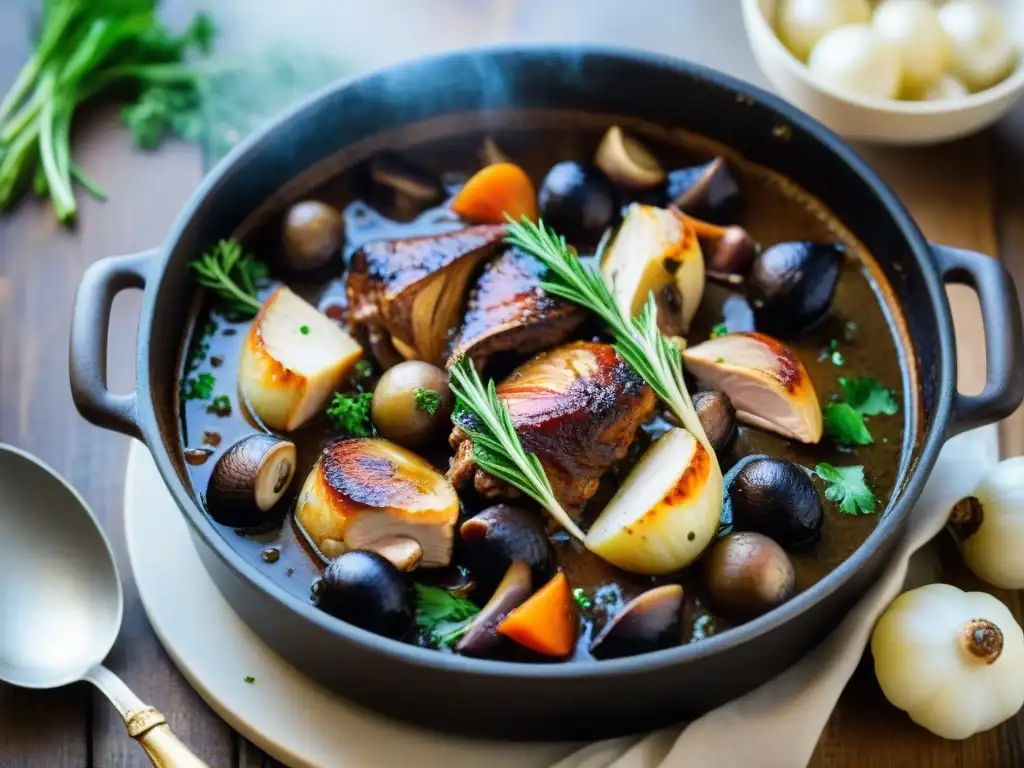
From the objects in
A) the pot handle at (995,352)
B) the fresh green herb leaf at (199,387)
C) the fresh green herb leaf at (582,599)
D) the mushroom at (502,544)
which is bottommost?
the fresh green herb leaf at (582,599)

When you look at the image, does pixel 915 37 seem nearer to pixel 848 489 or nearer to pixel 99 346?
pixel 848 489

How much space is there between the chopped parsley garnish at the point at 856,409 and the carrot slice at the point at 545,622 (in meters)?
0.61

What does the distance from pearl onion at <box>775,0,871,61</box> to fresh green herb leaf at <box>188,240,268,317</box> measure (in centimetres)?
131

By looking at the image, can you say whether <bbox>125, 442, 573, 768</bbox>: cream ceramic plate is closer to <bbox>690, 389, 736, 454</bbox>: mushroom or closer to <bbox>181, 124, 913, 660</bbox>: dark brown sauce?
<bbox>181, 124, 913, 660</bbox>: dark brown sauce

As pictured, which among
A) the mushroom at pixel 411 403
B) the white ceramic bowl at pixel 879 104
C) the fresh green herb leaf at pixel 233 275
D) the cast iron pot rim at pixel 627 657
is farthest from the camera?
the white ceramic bowl at pixel 879 104

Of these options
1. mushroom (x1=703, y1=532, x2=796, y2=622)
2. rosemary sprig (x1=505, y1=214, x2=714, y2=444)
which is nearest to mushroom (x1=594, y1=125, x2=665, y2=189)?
rosemary sprig (x1=505, y1=214, x2=714, y2=444)

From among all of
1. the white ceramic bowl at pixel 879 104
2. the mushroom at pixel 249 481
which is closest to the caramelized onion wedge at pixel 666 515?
the mushroom at pixel 249 481

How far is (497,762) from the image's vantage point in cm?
199

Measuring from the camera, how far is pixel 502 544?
1.93 metres

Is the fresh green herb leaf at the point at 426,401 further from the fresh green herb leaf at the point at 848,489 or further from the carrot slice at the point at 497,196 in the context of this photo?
the fresh green herb leaf at the point at 848,489

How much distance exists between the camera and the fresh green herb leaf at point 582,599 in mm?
1971

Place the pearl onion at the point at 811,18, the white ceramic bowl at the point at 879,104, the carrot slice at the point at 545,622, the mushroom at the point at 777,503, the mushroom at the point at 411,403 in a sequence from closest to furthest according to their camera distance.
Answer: the carrot slice at the point at 545,622, the mushroom at the point at 777,503, the mushroom at the point at 411,403, the white ceramic bowl at the point at 879,104, the pearl onion at the point at 811,18

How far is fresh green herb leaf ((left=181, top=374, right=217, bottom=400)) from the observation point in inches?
88.4

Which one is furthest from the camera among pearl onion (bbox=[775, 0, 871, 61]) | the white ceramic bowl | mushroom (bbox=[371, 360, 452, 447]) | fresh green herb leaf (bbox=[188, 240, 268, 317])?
pearl onion (bbox=[775, 0, 871, 61])
